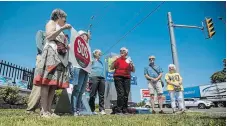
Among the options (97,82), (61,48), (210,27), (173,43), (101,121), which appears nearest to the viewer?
(101,121)

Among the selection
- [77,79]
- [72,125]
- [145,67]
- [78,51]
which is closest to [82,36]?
[78,51]

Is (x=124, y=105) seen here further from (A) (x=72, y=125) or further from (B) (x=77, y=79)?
(A) (x=72, y=125)

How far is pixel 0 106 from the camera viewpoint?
835cm

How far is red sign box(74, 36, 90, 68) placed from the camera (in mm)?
4648

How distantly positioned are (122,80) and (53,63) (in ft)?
7.73

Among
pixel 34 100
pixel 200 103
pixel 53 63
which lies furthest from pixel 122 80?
pixel 200 103

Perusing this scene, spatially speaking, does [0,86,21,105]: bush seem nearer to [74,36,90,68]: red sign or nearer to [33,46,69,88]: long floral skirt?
[74,36,90,68]: red sign

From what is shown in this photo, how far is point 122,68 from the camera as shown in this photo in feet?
18.2

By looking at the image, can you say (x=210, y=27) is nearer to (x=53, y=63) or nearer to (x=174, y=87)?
(x=174, y=87)

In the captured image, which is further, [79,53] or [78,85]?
[78,85]

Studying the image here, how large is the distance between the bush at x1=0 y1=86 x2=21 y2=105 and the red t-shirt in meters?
5.43

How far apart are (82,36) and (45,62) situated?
1846 millimetres

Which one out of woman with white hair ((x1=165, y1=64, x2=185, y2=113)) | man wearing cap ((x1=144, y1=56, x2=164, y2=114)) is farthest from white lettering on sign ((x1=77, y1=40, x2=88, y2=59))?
woman with white hair ((x1=165, y1=64, x2=185, y2=113))

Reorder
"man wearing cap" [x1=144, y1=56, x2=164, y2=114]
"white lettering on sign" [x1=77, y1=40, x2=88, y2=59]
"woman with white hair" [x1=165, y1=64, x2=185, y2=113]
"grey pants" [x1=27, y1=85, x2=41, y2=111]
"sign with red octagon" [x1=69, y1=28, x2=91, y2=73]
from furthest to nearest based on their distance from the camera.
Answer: "woman with white hair" [x1=165, y1=64, x2=185, y2=113] < "man wearing cap" [x1=144, y1=56, x2=164, y2=114] < "grey pants" [x1=27, y1=85, x2=41, y2=111] < "white lettering on sign" [x1=77, y1=40, x2=88, y2=59] < "sign with red octagon" [x1=69, y1=28, x2=91, y2=73]
